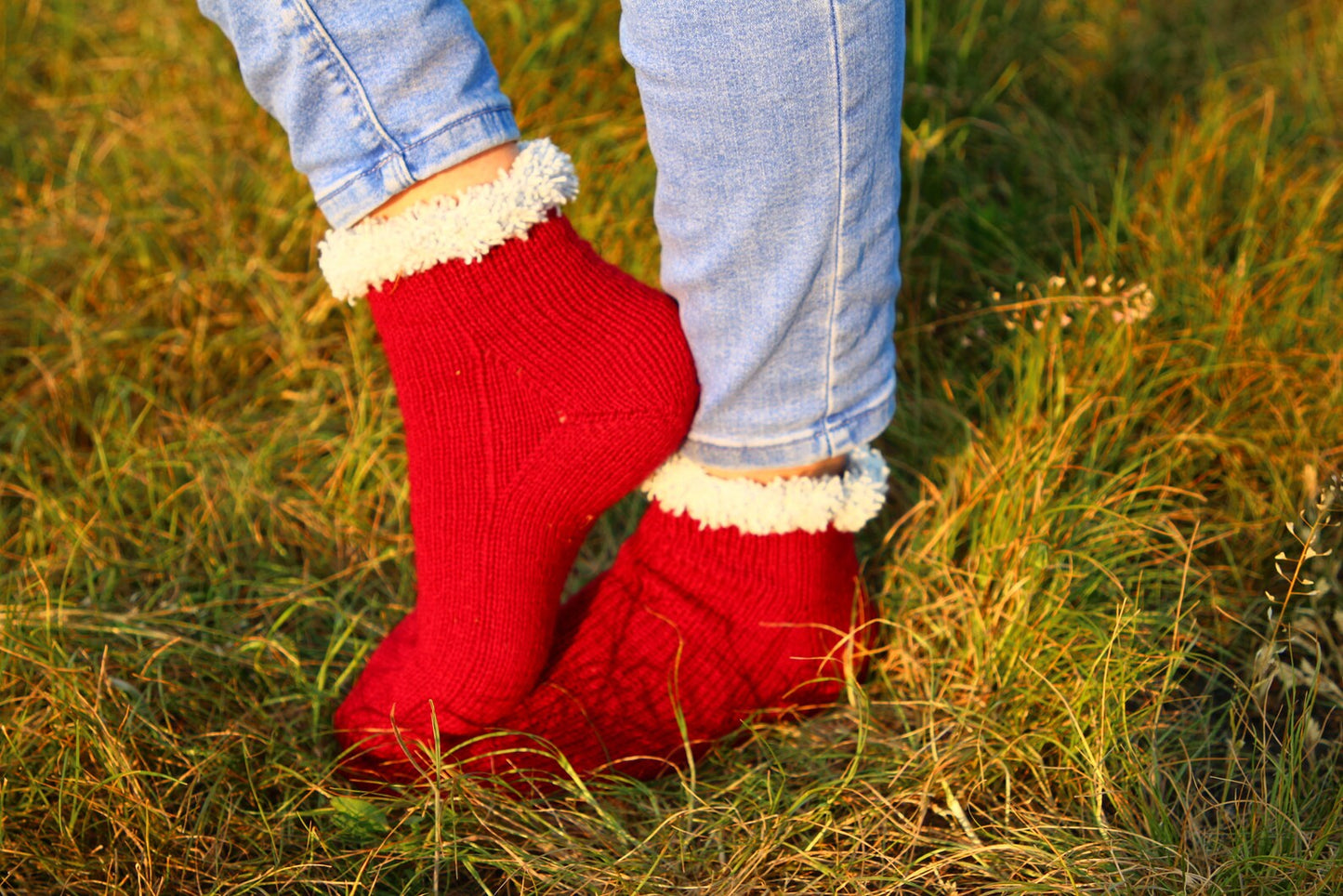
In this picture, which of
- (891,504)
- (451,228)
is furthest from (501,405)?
(891,504)

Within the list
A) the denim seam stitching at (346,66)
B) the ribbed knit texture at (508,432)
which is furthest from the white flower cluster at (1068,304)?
the denim seam stitching at (346,66)

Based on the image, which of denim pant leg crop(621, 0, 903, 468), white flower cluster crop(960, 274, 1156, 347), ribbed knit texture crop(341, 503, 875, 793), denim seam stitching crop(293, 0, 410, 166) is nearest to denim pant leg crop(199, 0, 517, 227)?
denim seam stitching crop(293, 0, 410, 166)

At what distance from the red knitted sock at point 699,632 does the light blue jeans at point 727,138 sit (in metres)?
0.12

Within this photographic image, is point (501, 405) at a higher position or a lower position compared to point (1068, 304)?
higher

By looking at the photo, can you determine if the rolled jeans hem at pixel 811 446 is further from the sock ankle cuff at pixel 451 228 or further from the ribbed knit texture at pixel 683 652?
the sock ankle cuff at pixel 451 228

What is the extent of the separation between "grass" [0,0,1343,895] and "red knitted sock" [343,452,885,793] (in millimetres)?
49

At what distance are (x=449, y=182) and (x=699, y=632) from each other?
1.65 feet

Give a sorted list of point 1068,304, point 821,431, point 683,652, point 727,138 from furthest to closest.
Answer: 1. point 1068,304
2. point 683,652
3. point 821,431
4. point 727,138

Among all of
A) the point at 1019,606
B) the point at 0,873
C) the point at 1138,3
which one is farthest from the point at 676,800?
the point at 1138,3

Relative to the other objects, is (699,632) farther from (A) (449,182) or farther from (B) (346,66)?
(B) (346,66)

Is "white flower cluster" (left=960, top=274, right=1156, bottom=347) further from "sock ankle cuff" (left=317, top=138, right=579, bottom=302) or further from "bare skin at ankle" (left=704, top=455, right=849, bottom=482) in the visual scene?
"sock ankle cuff" (left=317, top=138, right=579, bottom=302)

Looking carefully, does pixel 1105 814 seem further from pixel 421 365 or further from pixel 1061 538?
pixel 421 365

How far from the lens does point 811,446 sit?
3.10 feet

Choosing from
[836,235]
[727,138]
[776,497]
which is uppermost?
[727,138]
